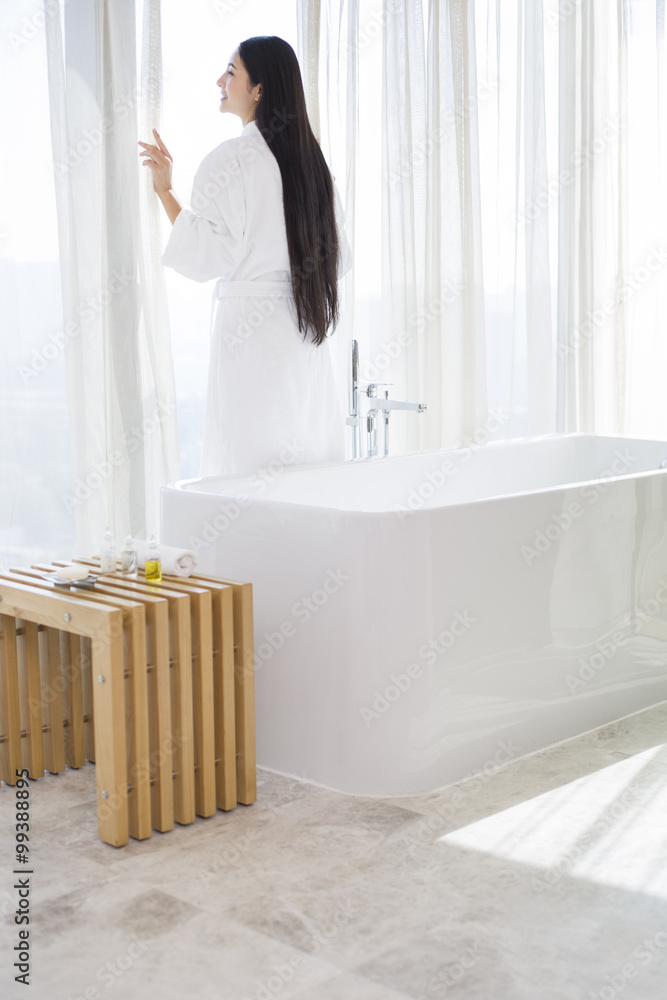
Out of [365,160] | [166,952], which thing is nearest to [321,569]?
[166,952]

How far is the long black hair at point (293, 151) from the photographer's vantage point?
2785 millimetres

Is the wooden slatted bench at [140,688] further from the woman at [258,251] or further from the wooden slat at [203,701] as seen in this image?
the woman at [258,251]

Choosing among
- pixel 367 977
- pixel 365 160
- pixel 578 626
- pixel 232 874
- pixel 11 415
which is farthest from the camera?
pixel 365 160

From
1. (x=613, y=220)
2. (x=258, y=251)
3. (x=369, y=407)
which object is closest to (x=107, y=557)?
(x=258, y=251)

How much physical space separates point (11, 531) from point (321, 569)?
98 cm

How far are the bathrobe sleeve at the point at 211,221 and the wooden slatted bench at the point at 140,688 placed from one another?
876mm

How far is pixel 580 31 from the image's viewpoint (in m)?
4.31

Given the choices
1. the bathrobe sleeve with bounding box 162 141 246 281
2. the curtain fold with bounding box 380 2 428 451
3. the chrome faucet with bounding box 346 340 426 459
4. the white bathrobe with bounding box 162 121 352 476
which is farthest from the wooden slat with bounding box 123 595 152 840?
the curtain fold with bounding box 380 2 428 451

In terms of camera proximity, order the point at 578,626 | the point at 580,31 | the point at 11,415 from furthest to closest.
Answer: the point at 580,31, the point at 11,415, the point at 578,626

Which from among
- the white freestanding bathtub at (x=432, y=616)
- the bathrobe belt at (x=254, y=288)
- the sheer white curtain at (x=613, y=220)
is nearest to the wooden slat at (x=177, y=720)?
the white freestanding bathtub at (x=432, y=616)

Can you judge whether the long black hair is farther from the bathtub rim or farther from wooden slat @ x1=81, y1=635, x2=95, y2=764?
wooden slat @ x1=81, y1=635, x2=95, y2=764

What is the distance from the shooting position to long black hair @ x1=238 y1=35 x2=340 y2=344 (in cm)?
279

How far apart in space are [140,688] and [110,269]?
1.37m

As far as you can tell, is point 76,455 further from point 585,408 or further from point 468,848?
point 585,408
